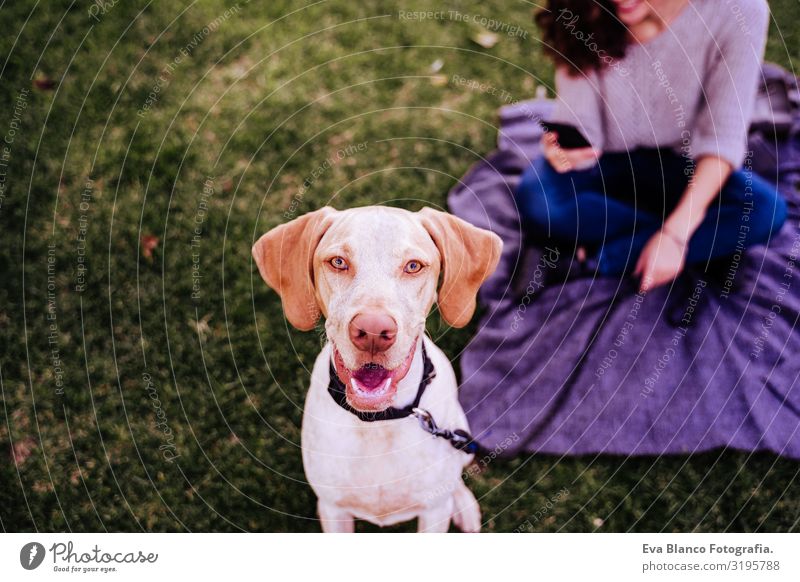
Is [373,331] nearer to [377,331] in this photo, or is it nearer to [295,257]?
[377,331]

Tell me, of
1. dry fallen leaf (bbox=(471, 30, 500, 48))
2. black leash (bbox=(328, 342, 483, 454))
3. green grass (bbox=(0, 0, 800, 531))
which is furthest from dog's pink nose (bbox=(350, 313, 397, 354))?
dry fallen leaf (bbox=(471, 30, 500, 48))

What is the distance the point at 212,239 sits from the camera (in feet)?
10.3

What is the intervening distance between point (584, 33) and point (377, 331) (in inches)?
72.0

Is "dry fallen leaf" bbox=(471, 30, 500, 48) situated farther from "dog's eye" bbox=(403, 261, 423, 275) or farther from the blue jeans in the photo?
"dog's eye" bbox=(403, 261, 423, 275)

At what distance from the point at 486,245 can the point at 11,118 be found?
8.69ft

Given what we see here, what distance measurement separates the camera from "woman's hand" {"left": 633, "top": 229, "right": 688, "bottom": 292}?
284 cm

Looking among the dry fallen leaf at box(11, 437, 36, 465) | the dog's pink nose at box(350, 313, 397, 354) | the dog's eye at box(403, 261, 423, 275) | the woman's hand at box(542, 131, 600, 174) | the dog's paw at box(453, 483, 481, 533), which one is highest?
the woman's hand at box(542, 131, 600, 174)

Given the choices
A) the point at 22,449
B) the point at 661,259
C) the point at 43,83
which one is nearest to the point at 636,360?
the point at 661,259

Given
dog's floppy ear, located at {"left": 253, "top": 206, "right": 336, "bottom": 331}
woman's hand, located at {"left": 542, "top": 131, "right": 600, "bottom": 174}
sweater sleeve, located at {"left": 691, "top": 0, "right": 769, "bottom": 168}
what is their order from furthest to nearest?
woman's hand, located at {"left": 542, "top": 131, "right": 600, "bottom": 174}
sweater sleeve, located at {"left": 691, "top": 0, "right": 769, "bottom": 168}
dog's floppy ear, located at {"left": 253, "top": 206, "right": 336, "bottom": 331}

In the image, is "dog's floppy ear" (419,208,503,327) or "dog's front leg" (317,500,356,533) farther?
"dog's front leg" (317,500,356,533)

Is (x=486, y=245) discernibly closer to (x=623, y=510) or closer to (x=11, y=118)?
(x=623, y=510)

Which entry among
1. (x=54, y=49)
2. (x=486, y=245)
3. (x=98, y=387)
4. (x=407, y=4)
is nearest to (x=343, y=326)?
(x=486, y=245)

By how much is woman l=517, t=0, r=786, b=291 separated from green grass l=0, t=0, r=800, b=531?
0.61 meters

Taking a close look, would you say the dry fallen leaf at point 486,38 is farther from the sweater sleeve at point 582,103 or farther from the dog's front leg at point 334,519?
the dog's front leg at point 334,519
